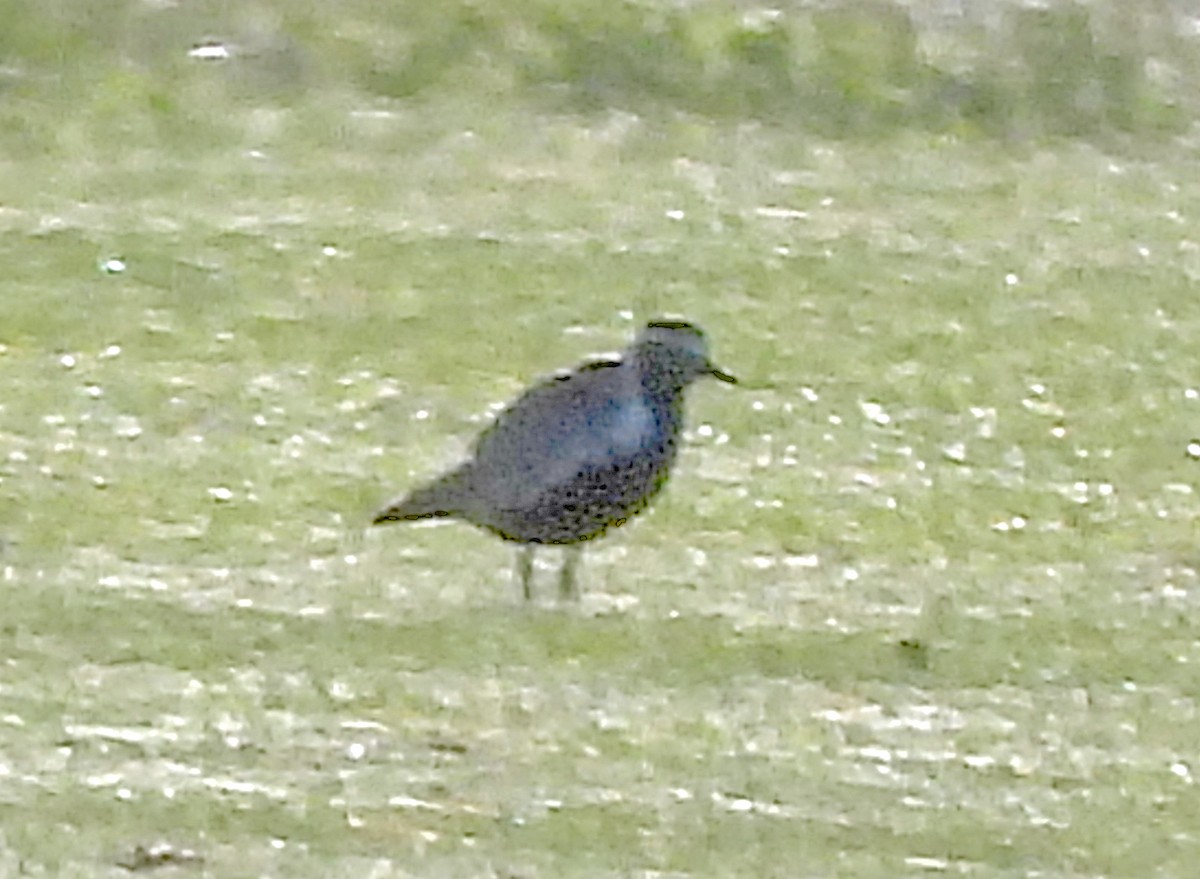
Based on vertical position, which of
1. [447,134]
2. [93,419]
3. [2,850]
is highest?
[447,134]

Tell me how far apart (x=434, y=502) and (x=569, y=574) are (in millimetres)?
63

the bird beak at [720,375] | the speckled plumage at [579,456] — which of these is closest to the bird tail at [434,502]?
the speckled plumage at [579,456]

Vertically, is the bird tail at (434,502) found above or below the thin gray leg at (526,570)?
above

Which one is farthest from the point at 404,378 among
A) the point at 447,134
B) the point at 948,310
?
the point at 948,310

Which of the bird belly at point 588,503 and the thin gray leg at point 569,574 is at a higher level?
the bird belly at point 588,503

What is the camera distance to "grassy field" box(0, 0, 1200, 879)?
1.04m

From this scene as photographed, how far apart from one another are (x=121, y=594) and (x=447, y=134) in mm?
282

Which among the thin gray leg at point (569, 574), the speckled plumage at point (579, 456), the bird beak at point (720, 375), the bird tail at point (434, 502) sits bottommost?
the thin gray leg at point (569, 574)

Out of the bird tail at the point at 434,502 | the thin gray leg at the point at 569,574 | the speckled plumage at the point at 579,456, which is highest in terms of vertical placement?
the speckled plumage at the point at 579,456

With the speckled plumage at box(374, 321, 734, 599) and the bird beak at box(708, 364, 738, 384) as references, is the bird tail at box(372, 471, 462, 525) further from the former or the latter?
the bird beak at box(708, 364, 738, 384)

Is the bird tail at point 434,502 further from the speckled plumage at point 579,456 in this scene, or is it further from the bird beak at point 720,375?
the bird beak at point 720,375

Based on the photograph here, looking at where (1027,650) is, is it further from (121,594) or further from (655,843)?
(121,594)

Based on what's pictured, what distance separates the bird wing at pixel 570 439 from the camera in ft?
3.55

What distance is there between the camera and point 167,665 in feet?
3.55
